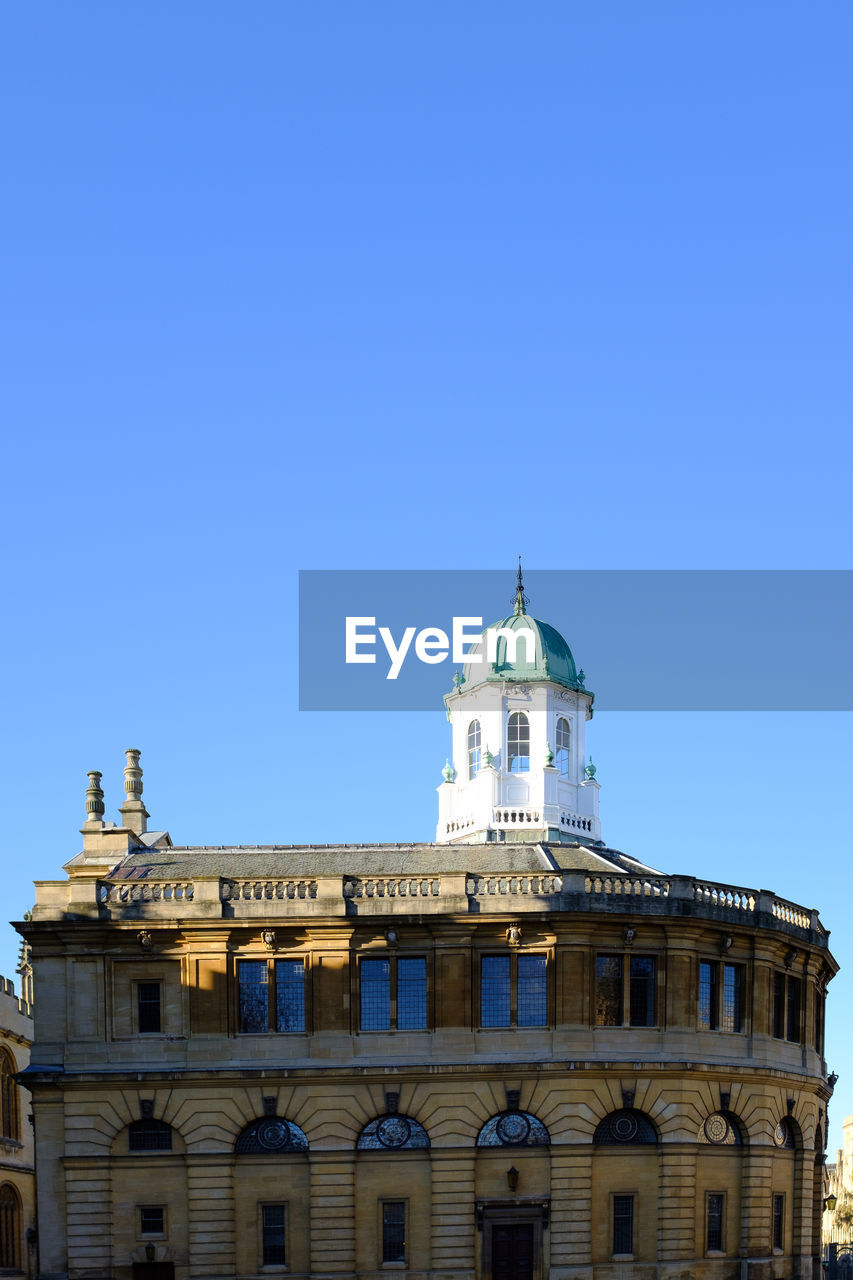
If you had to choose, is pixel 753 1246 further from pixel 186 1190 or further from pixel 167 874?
pixel 167 874

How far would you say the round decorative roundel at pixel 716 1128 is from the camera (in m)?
57.5

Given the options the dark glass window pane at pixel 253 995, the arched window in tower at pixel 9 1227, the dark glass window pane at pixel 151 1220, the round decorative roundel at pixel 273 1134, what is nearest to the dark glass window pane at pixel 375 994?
the dark glass window pane at pixel 253 995

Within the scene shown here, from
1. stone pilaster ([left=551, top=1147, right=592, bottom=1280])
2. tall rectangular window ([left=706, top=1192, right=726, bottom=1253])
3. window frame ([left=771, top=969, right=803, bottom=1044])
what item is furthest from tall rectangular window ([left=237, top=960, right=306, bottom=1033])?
window frame ([left=771, top=969, right=803, bottom=1044])

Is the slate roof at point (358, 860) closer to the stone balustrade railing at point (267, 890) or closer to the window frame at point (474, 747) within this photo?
the stone balustrade railing at point (267, 890)

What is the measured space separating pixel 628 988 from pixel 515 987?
3607 mm

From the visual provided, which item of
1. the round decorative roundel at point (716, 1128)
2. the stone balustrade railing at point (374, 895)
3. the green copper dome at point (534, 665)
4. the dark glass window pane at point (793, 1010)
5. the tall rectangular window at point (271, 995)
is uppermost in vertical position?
the green copper dome at point (534, 665)

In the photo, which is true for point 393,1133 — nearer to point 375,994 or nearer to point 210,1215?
point 375,994

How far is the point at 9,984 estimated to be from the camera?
8475 cm

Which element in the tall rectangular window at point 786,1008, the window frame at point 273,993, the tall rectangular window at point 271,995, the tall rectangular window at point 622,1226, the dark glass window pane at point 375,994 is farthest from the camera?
the tall rectangular window at point 786,1008

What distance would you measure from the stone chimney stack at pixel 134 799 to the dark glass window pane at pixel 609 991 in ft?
75.4

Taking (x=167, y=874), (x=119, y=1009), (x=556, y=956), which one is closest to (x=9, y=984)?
(x=167, y=874)

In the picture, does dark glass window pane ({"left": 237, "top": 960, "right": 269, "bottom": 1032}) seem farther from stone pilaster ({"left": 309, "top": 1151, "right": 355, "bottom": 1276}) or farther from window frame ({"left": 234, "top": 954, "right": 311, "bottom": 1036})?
stone pilaster ({"left": 309, "top": 1151, "right": 355, "bottom": 1276})

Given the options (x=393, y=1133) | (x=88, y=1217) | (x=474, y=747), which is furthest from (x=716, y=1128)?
(x=474, y=747)

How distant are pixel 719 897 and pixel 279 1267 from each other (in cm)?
1830
